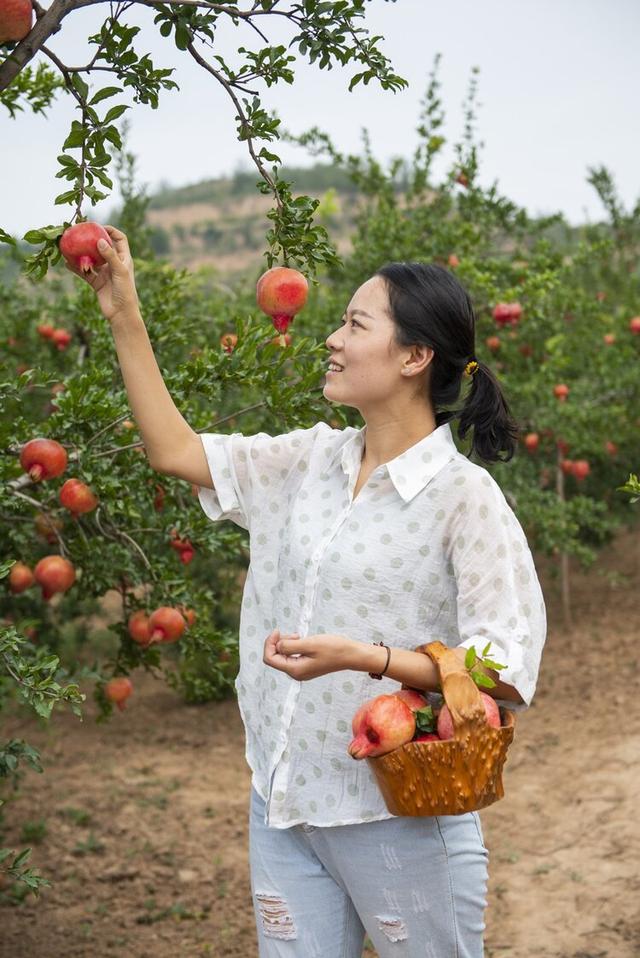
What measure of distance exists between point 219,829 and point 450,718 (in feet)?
11.7

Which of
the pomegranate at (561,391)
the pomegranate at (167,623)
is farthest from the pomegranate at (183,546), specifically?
the pomegranate at (561,391)

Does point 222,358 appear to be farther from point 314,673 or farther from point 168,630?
point 314,673

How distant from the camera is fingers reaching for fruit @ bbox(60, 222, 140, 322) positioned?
177 cm

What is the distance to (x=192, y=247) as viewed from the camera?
35.8 m

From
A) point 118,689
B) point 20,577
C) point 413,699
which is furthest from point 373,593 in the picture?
point 118,689

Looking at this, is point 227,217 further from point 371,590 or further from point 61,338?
point 371,590

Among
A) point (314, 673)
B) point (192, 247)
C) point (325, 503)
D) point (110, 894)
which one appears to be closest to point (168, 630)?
point (325, 503)

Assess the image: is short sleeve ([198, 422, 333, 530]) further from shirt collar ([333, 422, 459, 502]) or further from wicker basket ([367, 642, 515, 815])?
wicker basket ([367, 642, 515, 815])

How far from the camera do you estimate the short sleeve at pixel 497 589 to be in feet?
5.63

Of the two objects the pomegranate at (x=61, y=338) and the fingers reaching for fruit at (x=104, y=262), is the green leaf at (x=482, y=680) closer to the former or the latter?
the fingers reaching for fruit at (x=104, y=262)

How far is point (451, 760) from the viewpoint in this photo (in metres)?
1.64

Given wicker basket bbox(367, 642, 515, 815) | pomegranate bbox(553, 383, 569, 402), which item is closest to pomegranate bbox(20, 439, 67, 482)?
wicker basket bbox(367, 642, 515, 815)

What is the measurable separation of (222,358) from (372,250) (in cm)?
337

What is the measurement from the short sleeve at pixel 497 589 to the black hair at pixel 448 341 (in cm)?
21
